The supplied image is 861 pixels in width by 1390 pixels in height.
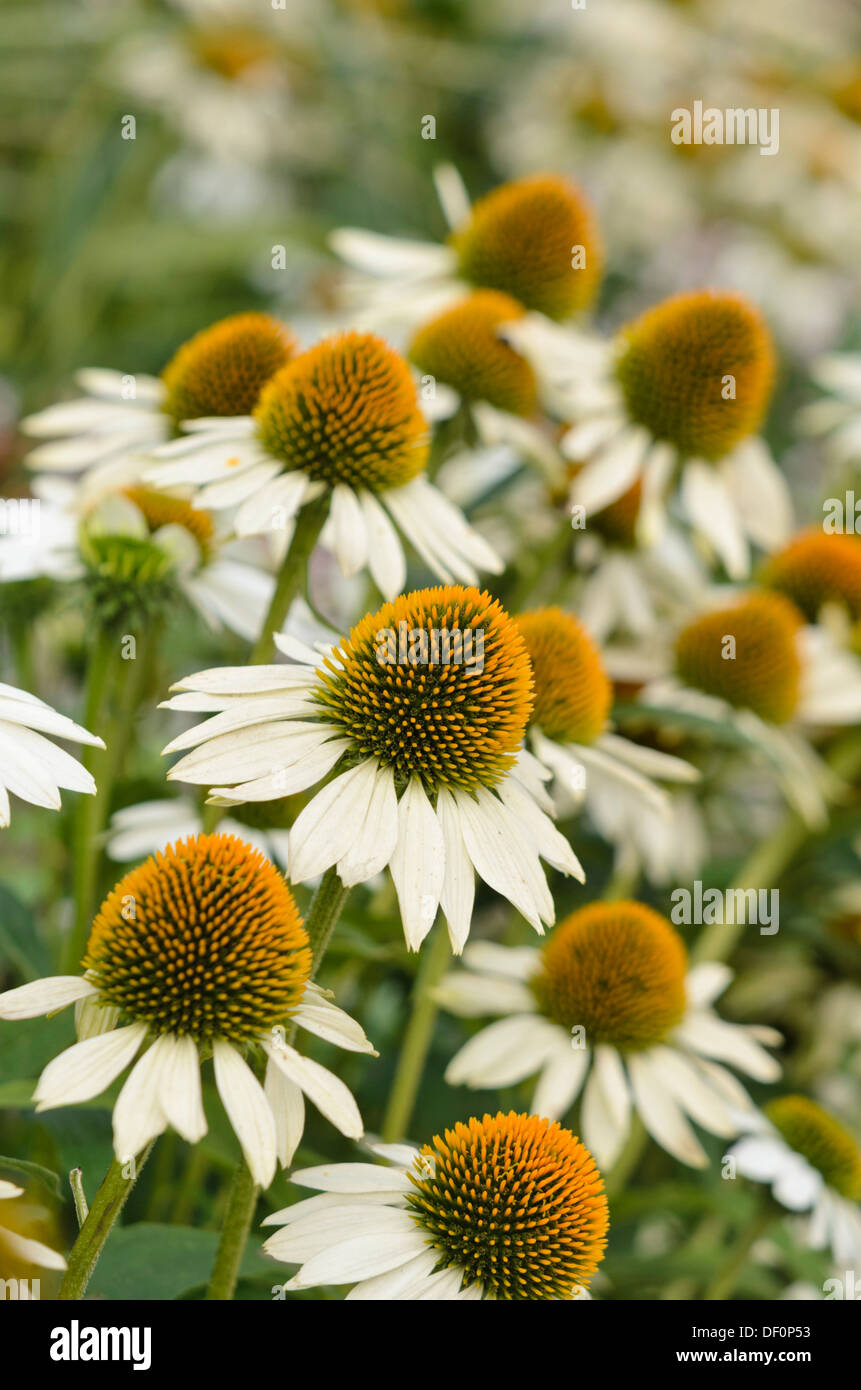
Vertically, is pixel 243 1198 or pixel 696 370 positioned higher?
pixel 696 370

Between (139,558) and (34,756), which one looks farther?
(139,558)

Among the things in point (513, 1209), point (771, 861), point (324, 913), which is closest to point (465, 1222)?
point (513, 1209)

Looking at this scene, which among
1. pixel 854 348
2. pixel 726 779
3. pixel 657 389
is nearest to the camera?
pixel 657 389

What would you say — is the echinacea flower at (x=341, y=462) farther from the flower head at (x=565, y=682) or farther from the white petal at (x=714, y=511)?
the white petal at (x=714, y=511)

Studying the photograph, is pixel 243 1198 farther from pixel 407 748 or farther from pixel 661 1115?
pixel 661 1115

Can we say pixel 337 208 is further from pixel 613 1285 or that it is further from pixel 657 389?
pixel 613 1285
